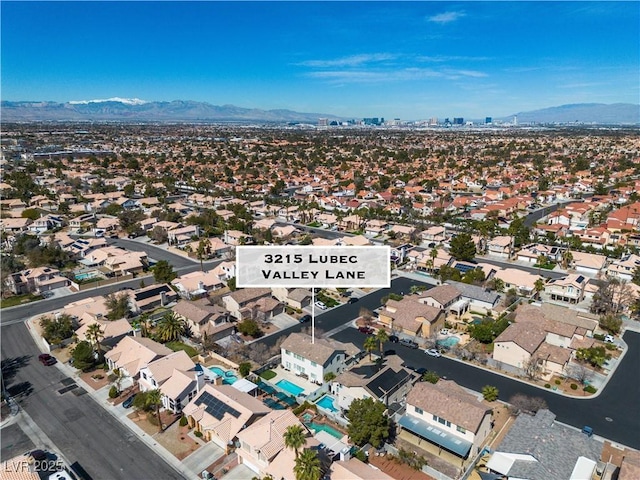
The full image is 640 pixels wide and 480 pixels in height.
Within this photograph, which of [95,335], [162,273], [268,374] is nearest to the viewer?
[268,374]

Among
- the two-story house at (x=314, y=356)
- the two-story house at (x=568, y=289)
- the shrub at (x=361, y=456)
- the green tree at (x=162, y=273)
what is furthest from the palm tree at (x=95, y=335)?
the two-story house at (x=568, y=289)

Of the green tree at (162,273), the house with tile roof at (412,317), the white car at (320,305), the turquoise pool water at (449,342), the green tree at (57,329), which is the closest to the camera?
the green tree at (57,329)

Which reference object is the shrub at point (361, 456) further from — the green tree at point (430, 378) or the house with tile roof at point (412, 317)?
the house with tile roof at point (412, 317)

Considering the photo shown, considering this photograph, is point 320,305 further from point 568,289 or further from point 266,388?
point 568,289

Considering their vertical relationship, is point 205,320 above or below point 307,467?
below

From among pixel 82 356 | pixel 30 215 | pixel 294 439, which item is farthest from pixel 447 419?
pixel 30 215

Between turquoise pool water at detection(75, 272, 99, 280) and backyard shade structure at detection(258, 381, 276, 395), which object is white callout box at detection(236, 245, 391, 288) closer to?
backyard shade structure at detection(258, 381, 276, 395)

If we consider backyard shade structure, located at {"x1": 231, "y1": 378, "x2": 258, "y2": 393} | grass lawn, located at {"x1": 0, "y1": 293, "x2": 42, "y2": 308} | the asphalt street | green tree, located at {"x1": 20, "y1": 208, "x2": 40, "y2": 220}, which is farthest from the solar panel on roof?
green tree, located at {"x1": 20, "y1": 208, "x2": 40, "y2": 220}
